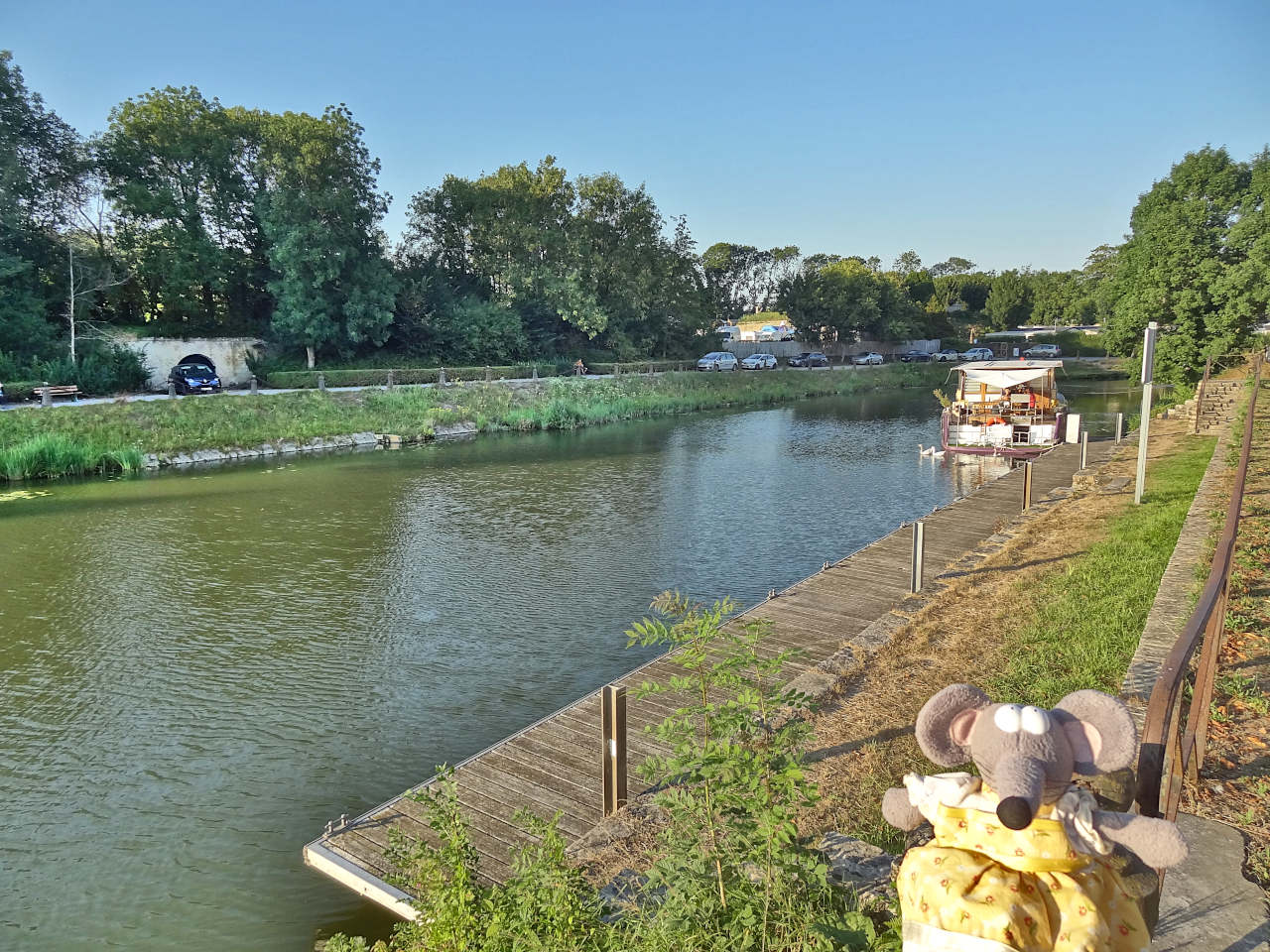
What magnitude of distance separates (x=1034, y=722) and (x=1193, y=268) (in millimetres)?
30364

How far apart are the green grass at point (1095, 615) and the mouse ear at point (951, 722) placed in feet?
13.2

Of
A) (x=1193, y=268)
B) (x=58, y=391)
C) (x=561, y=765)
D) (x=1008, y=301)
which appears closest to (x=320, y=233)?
(x=58, y=391)

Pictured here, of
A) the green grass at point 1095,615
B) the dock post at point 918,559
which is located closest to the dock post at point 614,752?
the green grass at point 1095,615

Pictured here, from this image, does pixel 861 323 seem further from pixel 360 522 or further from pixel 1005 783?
pixel 1005 783

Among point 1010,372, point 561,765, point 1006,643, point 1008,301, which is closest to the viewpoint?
point 561,765

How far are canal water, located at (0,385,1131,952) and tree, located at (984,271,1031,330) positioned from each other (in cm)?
8049

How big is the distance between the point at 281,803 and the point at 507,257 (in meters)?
45.9

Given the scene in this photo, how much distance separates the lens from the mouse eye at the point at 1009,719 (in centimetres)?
270

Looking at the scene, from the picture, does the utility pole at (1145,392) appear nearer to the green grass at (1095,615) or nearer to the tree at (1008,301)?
the green grass at (1095,615)

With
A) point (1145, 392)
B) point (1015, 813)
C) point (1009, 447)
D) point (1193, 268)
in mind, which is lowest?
point (1009, 447)

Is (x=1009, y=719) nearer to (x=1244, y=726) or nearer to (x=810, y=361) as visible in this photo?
(x=1244, y=726)

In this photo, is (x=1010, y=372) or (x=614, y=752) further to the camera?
(x=1010, y=372)

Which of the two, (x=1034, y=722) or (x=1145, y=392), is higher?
(x=1145, y=392)

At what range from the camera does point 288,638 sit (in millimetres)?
11508
